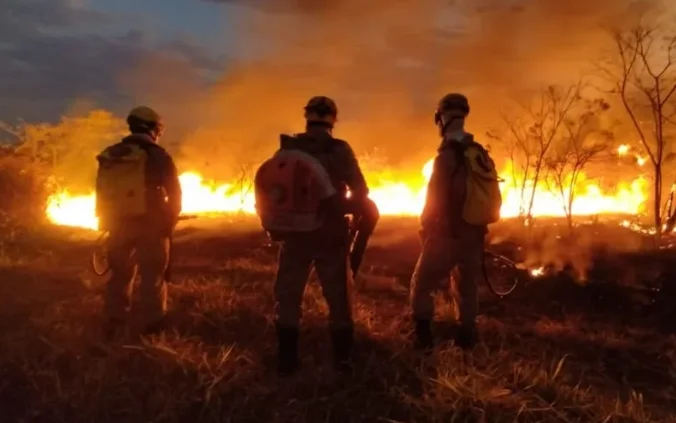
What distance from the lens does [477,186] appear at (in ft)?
16.4

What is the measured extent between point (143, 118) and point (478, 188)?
287 centimetres

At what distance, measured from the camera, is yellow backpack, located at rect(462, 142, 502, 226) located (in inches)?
195

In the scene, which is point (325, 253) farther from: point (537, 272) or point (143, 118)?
point (537, 272)

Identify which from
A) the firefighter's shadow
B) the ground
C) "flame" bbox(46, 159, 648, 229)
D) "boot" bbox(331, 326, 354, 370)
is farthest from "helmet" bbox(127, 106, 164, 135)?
"flame" bbox(46, 159, 648, 229)

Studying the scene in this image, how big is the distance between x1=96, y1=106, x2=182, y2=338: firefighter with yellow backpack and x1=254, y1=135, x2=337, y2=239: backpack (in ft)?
4.14

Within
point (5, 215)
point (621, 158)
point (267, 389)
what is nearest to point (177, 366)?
point (267, 389)

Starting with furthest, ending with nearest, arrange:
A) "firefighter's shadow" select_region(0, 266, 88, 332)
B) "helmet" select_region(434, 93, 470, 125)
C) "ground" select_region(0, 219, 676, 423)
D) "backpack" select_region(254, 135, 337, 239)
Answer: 1. "firefighter's shadow" select_region(0, 266, 88, 332)
2. "helmet" select_region(434, 93, 470, 125)
3. "backpack" select_region(254, 135, 337, 239)
4. "ground" select_region(0, 219, 676, 423)

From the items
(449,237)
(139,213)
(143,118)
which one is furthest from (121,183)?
(449,237)

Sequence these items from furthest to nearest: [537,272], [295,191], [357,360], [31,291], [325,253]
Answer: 1. [537,272]
2. [31,291]
3. [357,360]
4. [325,253]
5. [295,191]

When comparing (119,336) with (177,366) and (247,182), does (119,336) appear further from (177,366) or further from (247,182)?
(247,182)

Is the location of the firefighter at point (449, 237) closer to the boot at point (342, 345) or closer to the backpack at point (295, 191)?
the boot at point (342, 345)

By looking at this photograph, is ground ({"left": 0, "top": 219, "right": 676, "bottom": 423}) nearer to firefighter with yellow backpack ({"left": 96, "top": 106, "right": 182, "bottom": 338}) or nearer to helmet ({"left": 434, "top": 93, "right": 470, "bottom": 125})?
firefighter with yellow backpack ({"left": 96, "top": 106, "right": 182, "bottom": 338})

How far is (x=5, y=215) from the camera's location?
12234mm

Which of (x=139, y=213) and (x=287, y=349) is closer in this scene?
(x=287, y=349)
